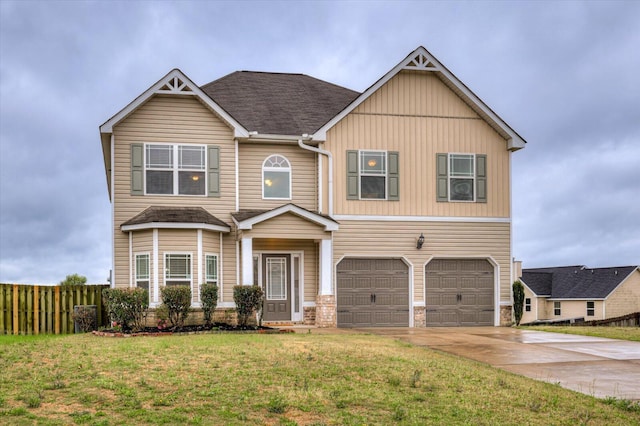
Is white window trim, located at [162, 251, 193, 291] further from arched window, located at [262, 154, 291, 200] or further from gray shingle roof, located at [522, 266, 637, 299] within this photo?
gray shingle roof, located at [522, 266, 637, 299]

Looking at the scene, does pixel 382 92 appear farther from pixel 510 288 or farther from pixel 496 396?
pixel 496 396

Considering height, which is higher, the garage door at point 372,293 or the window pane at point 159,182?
the window pane at point 159,182

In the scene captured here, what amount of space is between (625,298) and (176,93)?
1514 inches

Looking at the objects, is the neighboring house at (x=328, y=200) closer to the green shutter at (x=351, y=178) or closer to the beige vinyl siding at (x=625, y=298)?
the green shutter at (x=351, y=178)

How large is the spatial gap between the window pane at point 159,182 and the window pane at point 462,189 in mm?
9550

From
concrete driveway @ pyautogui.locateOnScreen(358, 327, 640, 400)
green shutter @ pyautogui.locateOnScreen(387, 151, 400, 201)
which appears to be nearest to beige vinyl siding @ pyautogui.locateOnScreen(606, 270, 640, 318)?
concrete driveway @ pyautogui.locateOnScreen(358, 327, 640, 400)

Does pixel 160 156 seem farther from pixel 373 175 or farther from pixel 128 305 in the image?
pixel 373 175

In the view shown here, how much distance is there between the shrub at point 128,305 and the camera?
18.4 metres

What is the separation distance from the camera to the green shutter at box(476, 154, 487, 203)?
76.4 feet

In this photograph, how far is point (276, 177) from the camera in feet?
73.8

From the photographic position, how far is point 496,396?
10000mm

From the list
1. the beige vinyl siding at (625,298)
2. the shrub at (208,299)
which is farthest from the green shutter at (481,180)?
the beige vinyl siding at (625,298)

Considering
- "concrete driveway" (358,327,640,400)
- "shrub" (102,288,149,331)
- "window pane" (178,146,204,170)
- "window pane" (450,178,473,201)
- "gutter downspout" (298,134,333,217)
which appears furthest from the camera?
"window pane" (450,178,473,201)

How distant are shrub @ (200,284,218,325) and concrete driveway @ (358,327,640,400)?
491cm
